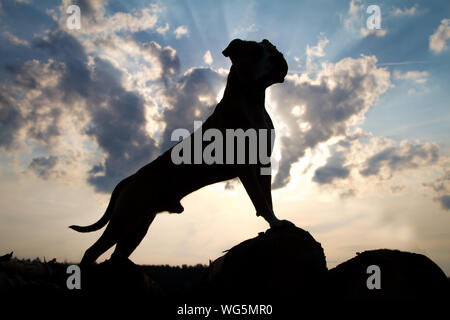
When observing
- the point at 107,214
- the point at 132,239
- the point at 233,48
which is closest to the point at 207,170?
the point at 132,239

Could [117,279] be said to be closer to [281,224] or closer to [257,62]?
[281,224]

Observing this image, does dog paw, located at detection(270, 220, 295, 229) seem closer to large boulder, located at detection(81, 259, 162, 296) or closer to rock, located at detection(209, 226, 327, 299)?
rock, located at detection(209, 226, 327, 299)

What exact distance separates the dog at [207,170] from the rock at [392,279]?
156 centimetres

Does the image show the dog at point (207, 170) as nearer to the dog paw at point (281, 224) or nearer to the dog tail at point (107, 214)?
the dog tail at point (107, 214)

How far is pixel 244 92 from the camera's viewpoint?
478 cm

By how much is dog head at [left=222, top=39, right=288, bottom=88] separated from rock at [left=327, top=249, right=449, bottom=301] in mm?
2604

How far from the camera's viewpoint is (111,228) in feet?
16.2

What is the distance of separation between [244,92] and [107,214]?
9.62ft

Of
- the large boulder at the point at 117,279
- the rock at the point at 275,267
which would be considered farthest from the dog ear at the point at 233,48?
the large boulder at the point at 117,279

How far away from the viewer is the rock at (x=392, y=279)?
3.19m
